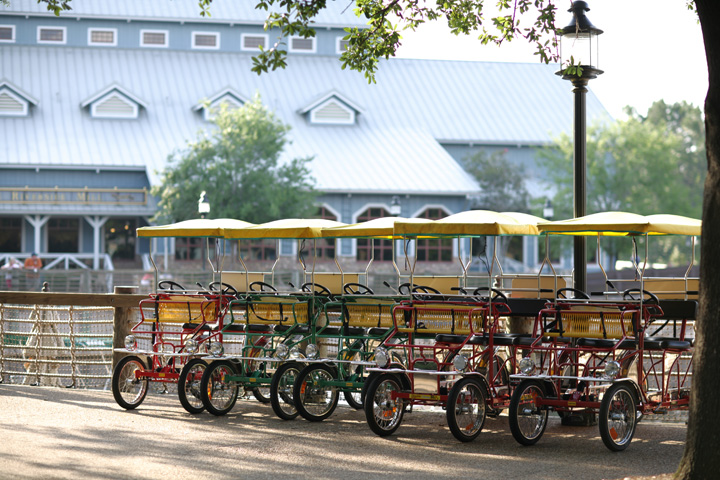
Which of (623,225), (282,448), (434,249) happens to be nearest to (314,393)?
(282,448)

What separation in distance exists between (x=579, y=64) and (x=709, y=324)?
5798mm

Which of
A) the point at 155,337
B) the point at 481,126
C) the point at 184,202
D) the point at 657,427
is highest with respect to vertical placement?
the point at 481,126

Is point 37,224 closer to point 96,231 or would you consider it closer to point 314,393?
point 96,231

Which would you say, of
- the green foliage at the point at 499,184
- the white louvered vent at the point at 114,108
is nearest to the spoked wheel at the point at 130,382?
the green foliage at the point at 499,184

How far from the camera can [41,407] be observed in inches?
483

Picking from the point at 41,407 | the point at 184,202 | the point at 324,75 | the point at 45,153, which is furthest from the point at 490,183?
the point at 41,407

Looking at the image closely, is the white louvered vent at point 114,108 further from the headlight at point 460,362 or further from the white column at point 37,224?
the headlight at point 460,362

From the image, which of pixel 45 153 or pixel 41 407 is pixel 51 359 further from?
pixel 45 153

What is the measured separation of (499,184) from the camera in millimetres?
47750

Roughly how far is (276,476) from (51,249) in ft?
127

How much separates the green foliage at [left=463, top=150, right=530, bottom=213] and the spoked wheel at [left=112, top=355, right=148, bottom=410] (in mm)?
35408

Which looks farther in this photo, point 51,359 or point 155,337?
point 51,359

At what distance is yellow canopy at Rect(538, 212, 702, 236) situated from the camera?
1040 cm

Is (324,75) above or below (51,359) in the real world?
above
